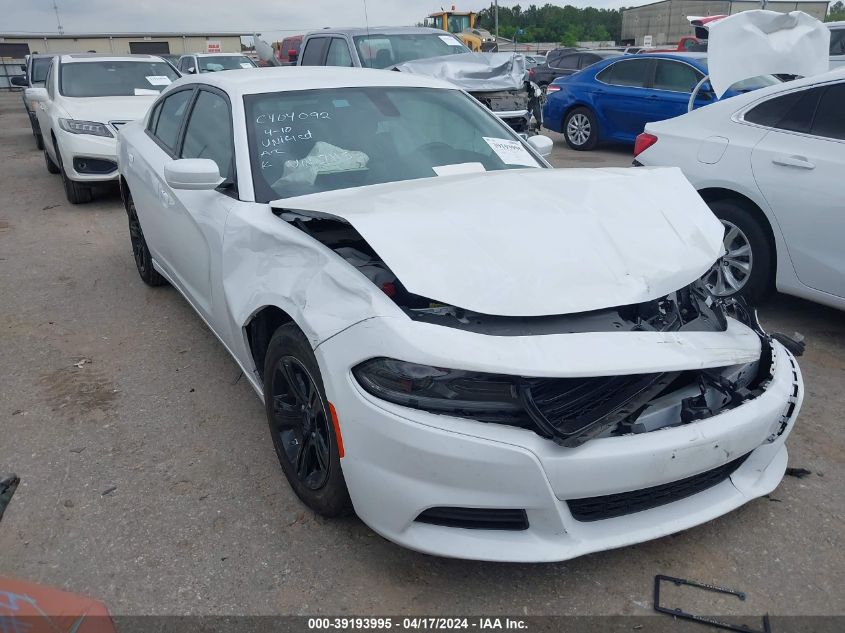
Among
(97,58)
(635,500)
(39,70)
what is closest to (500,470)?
(635,500)

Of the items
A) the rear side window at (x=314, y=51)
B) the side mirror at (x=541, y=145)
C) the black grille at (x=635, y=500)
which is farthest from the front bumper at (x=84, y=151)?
the black grille at (x=635, y=500)

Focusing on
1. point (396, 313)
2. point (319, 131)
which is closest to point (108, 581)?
point (396, 313)

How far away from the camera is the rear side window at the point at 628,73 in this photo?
402 inches

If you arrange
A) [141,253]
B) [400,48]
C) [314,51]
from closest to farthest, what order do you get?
[141,253]
[400,48]
[314,51]

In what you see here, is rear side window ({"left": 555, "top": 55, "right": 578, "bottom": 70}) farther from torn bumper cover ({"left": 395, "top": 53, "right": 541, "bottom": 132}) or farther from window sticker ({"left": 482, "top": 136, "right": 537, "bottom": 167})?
window sticker ({"left": 482, "top": 136, "right": 537, "bottom": 167})

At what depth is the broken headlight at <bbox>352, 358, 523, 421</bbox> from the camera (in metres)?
2.06

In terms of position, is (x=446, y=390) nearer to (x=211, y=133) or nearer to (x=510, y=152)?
(x=510, y=152)

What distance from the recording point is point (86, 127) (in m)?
7.90

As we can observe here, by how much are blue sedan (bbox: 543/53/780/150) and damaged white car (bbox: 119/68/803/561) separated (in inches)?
285

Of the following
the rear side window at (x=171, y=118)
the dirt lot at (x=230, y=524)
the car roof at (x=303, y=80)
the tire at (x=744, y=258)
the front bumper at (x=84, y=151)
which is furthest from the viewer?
the front bumper at (x=84, y=151)

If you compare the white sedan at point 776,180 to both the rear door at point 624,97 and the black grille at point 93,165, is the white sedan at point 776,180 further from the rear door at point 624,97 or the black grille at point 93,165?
the black grille at point 93,165

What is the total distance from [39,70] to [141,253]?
481 inches

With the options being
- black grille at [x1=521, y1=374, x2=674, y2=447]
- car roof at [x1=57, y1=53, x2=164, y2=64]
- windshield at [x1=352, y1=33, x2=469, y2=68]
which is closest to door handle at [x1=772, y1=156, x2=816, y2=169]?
black grille at [x1=521, y1=374, x2=674, y2=447]

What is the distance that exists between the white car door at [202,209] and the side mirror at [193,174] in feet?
0.38
